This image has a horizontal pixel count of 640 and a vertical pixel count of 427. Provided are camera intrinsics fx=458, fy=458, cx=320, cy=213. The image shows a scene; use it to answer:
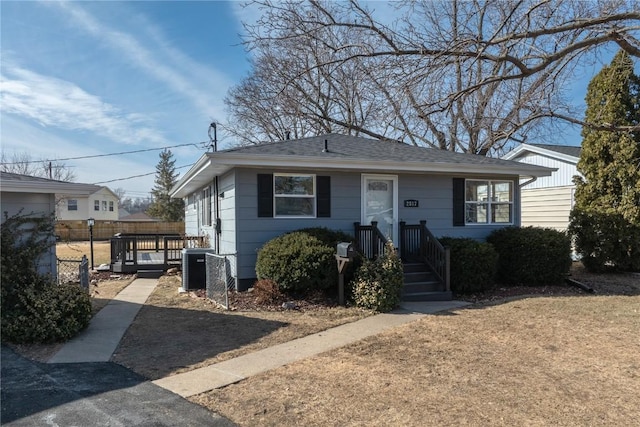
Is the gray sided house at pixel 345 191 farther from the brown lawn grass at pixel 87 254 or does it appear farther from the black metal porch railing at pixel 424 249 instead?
the brown lawn grass at pixel 87 254

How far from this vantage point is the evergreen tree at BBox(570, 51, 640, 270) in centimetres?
1210

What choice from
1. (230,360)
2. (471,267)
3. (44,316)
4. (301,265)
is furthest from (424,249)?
(44,316)

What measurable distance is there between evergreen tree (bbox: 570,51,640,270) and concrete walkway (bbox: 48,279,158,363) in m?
11.2

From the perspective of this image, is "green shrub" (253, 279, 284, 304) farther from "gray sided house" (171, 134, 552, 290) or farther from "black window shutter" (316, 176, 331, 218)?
"black window shutter" (316, 176, 331, 218)

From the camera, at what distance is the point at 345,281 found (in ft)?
29.4

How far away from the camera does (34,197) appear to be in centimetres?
715

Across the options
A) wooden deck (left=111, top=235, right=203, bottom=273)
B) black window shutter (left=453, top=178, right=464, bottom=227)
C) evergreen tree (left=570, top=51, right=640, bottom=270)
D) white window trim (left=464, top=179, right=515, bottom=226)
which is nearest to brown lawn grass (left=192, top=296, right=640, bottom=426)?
black window shutter (left=453, top=178, right=464, bottom=227)

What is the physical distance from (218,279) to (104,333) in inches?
102

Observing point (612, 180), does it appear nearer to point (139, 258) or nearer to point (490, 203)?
point (490, 203)

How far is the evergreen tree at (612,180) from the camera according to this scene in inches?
476

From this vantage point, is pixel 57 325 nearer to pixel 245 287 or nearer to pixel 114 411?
pixel 114 411

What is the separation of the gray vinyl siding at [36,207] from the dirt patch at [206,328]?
1658 mm

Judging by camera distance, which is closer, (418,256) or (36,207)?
(36,207)

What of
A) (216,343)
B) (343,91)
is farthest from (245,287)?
(343,91)
